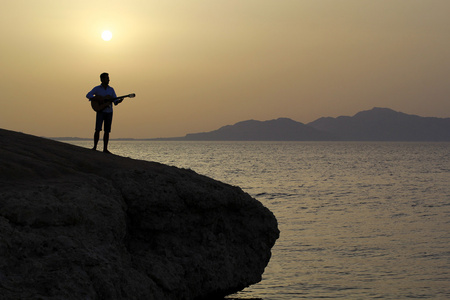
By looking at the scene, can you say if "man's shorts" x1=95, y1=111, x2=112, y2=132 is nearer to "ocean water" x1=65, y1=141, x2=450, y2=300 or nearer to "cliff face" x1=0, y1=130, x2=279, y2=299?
"cliff face" x1=0, y1=130, x2=279, y2=299

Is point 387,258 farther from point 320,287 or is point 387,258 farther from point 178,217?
point 178,217

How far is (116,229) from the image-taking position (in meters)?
7.85

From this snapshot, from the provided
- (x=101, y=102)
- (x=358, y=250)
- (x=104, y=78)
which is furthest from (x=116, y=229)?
(x=358, y=250)

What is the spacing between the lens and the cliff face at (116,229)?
6.40 meters

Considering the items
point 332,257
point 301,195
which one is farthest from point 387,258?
point 301,195

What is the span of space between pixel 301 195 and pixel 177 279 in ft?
90.6

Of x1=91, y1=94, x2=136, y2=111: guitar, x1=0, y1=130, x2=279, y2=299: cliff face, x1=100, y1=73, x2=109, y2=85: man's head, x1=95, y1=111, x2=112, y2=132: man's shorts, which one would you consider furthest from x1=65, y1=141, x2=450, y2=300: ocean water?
x1=100, y1=73, x2=109, y2=85: man's head

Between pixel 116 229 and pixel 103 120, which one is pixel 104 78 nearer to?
pixel 103 120

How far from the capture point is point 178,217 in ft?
30.7

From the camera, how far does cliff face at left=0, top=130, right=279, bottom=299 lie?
6.40 metres

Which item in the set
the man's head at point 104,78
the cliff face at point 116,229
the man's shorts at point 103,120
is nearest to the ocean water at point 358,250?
the cliff face at point 116,229

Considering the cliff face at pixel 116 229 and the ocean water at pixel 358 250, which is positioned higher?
the cliff face at pixel 116 229

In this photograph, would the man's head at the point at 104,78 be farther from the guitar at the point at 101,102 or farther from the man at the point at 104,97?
the guitar at the point at 101,102

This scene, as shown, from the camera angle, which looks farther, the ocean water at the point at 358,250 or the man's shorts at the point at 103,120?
the ocean water at the point at 358,250
